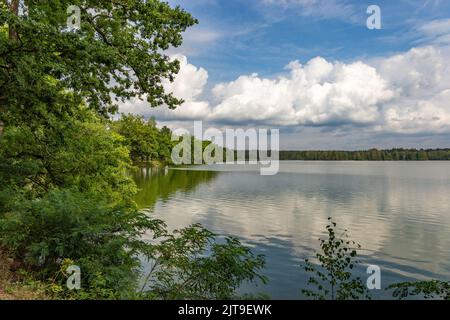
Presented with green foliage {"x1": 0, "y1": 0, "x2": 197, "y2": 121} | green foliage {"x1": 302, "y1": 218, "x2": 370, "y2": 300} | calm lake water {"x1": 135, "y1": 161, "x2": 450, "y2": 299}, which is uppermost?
green foliage {"x1": 0, "y1": 0, "x2": 197, "y2": 121}

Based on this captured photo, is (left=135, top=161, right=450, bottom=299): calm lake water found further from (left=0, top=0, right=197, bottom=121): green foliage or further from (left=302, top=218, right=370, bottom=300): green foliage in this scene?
(left=0, top=0, right=197, bottom=121): green foliage

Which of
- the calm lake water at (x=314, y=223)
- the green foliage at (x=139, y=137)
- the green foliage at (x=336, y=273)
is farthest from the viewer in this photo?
the green foliage at (x=139, y=137)

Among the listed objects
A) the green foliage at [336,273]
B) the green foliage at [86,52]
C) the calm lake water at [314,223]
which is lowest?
the calm lake water at [314,223]

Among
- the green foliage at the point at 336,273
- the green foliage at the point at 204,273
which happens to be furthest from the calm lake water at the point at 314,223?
the green foliage at the point at 204,273

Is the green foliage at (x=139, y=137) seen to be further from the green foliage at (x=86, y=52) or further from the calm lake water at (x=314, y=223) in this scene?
the green foliage at (x=86, y=52)

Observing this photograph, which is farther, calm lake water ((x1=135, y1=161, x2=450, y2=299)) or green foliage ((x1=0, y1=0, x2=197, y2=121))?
calm lake water ((x1=135, y1=161, x2=450, y2=299))

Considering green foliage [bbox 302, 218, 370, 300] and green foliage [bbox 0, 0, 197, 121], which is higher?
green foliage [bbox 0, 0, 197, 121]

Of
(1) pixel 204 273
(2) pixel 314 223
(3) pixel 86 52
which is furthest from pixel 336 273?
(2) pixel 314 223

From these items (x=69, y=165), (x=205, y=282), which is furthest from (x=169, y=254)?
(x=69, y=165)

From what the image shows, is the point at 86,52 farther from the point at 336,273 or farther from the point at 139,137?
the point at 139,137

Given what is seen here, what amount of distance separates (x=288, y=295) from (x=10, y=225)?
12.4 m

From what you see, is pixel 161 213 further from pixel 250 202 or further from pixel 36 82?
pixel 36 82

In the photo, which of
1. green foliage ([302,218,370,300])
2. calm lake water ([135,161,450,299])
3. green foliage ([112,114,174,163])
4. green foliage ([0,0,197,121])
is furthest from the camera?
green foliage ([112,114,174,163])

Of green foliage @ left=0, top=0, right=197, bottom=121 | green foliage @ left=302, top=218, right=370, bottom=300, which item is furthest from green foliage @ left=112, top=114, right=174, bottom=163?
green foliage @ left=302, top=218, right=370, bottom=300
